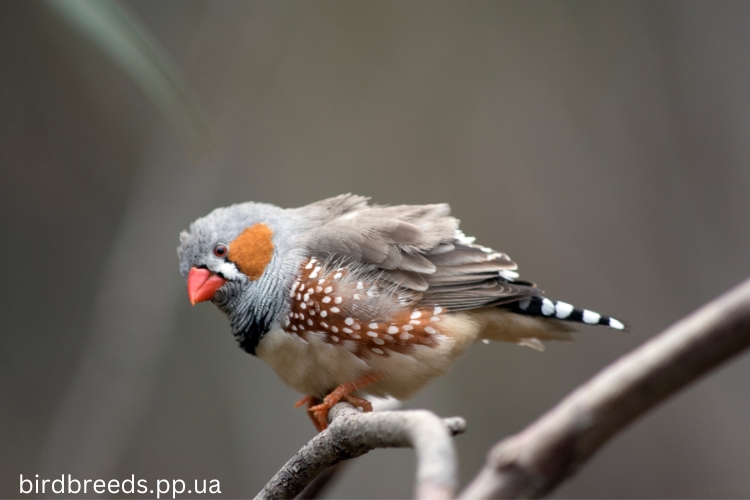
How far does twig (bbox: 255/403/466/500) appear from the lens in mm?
1037

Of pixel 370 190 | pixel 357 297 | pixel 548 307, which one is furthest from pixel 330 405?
pixel 370 190

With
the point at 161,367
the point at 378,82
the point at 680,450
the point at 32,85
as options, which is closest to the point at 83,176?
the point at 32,85

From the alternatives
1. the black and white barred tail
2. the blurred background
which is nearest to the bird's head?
the black and white barred tail

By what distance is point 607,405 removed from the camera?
931 mm

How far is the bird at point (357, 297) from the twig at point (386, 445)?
0.21 metres

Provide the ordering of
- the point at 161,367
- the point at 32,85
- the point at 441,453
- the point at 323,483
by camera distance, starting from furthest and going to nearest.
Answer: the point at 161,367
the point at 32,85
the point at 323,483
the point at 441,453

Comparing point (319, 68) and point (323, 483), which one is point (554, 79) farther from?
point (323, 483)

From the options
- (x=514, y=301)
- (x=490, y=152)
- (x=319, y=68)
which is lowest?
(x=514, y=301)

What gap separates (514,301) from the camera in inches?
101

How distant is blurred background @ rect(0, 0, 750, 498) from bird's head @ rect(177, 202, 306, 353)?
6.24 feet

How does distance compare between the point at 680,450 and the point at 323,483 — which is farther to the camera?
the point at 680,450

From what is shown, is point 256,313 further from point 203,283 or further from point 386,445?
point 386,445

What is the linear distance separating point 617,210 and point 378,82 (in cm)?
217

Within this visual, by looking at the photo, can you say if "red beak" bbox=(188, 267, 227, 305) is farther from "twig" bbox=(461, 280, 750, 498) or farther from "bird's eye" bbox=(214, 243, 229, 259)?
"twig" bbox=(461, 280, 750, 498)
